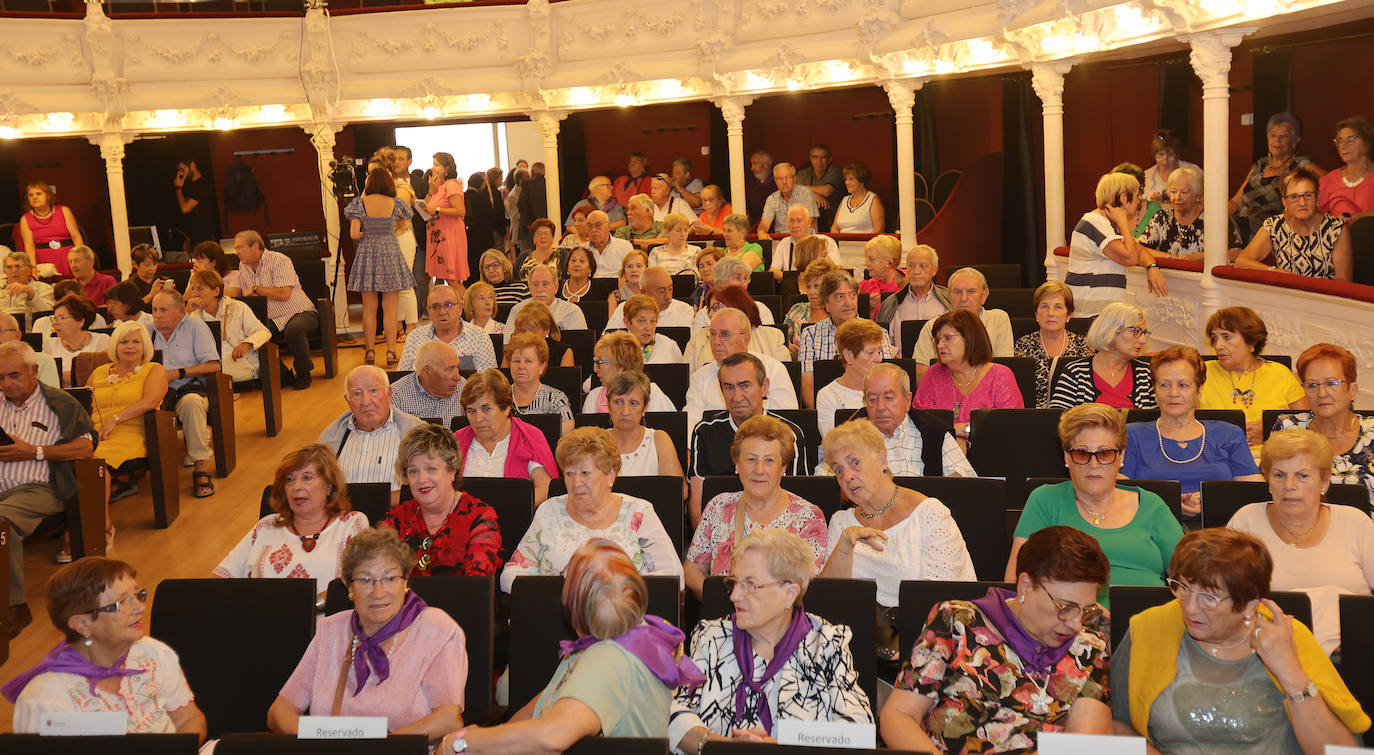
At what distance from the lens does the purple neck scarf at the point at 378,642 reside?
305 cm

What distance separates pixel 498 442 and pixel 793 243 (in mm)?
4925

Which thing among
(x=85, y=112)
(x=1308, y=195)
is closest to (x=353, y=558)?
(x=1308, y=195)

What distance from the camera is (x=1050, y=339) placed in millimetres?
5699

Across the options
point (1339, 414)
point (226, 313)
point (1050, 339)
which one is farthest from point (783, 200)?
point (1339, 414)

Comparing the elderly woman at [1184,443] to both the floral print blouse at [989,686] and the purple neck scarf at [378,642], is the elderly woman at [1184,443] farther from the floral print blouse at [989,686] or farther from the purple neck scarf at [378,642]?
the purple neck scarf at [378,642]

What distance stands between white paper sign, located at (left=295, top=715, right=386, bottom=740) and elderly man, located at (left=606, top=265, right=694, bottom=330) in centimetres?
447

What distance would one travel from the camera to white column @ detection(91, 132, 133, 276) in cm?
1250

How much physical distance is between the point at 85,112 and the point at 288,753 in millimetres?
11660

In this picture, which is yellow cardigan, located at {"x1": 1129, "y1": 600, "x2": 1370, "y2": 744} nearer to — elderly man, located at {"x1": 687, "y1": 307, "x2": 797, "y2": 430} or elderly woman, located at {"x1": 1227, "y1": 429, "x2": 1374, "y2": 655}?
elderly woman, located at {"x1": 1227, "y1": 429, "x2": 1374, "y2": 655}

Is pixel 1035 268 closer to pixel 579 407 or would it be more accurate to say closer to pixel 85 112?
pixel 579 407

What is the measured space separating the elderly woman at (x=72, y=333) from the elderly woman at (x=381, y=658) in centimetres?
493

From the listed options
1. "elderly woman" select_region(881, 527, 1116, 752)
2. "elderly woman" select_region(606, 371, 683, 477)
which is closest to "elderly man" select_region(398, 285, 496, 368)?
"elderly woman" select_region(606, 371, 683, 477)

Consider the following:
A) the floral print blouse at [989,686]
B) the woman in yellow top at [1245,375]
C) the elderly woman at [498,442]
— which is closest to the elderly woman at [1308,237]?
the woman in yellow top at [1245,375]

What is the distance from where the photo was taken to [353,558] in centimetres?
307
